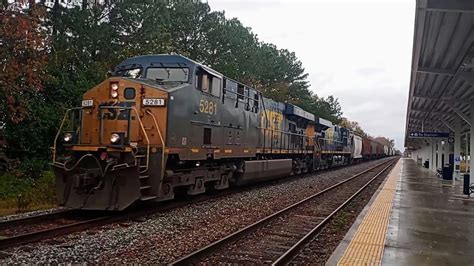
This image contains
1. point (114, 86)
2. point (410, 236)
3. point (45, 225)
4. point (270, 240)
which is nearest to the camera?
point (270, 240)

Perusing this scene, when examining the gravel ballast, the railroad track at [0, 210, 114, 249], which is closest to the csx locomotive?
the railroad track at [0, 210, 114, 249]

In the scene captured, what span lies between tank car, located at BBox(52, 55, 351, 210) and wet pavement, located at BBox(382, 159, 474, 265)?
4.94 m

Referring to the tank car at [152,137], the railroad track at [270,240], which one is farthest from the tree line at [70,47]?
the railroad track at [270,240]

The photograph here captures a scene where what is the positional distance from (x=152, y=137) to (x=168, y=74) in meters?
2.10

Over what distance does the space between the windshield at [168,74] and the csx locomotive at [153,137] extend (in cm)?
2

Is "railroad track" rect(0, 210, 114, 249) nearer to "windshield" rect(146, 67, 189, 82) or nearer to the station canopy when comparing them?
"windshield" rect(146, 67, 189, 82)

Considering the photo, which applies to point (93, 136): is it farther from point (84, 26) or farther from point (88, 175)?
point (84, 26)

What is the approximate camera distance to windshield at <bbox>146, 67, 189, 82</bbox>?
11.0 m

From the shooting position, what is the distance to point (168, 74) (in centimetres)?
1120

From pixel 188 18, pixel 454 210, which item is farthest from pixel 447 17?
pixel 188 18

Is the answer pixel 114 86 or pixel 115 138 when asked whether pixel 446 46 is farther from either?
pixel 115 138

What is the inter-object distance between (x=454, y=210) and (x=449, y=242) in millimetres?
5075

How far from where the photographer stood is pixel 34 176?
16500 millimetres

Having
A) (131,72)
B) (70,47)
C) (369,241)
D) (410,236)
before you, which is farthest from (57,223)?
(70,47)
